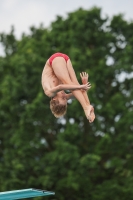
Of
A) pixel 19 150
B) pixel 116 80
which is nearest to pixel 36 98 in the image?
pixel 19 150

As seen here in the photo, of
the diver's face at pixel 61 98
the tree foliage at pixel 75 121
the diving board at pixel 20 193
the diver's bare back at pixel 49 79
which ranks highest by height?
the tree foliage at pixel 75 121

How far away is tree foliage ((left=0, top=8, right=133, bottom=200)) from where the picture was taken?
2497 cm

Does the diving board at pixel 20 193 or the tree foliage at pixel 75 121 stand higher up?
the tree foliage at pixel 75 121

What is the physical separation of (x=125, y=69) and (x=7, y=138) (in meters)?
5.59

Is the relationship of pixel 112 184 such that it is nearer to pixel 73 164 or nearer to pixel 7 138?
pixel 73 164

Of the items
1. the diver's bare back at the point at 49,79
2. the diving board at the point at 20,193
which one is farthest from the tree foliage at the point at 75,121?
the diver's bare back at the point at 49,79

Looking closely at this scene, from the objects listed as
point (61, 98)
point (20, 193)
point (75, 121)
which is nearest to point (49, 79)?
point (61, 98)

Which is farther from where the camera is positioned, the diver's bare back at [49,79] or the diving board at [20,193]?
the diving board at [20,193]

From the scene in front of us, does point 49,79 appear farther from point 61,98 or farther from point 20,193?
point 20,193

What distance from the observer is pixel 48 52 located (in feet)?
88.5

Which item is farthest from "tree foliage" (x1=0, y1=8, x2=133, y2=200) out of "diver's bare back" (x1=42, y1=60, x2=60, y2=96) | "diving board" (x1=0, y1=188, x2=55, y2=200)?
"diver's bare back" (x1=42, y1=60, x2=60, y2=96)

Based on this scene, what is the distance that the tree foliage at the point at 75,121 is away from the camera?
2497 cm

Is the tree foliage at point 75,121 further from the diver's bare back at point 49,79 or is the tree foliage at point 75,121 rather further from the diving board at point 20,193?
the diver's bare back at point 49,79

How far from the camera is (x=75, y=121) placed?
2633cm
